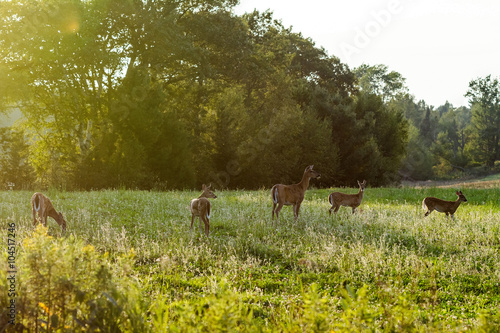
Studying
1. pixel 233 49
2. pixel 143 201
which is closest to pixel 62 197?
pixel 143 201

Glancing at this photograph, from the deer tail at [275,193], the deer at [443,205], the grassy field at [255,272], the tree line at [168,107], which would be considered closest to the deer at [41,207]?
the grassy field at [255,272]

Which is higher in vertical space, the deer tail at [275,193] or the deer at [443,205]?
the deer tail at [275,193]

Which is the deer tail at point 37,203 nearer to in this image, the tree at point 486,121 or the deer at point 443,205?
the deer at point 443,205

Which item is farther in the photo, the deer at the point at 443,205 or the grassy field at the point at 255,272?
the deer at the point at 443,205

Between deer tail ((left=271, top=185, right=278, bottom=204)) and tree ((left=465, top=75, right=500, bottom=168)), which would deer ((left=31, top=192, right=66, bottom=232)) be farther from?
tree ((left=465, top=75, right=500, bottom=168))

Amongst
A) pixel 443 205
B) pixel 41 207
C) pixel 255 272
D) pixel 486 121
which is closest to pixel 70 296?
pixel 255 272

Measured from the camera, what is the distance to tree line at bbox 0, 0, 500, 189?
30.5 m

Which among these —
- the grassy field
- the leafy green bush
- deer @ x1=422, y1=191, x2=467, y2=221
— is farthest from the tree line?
the leafy green bush

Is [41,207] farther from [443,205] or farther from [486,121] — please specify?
[486,121]

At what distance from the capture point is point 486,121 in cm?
9269

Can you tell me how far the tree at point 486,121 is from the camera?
294 feet

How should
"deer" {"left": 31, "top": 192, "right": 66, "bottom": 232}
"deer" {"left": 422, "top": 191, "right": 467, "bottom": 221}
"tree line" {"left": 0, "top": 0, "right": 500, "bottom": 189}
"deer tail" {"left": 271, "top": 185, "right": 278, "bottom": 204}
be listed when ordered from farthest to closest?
"tree line" {"left": 0, "top": 0, "right": 500, "bottom": 189} → "deer" {"left": 422, "top": 191, "right": 467, "bottom": 221} → "deer tail" {"left": 271, "top": 185, "right": 278, "bottom": 204} → "deer" {"left": 31, "top": 192, "right": 66, "bottom": 232}

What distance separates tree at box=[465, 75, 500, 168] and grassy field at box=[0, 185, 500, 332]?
84567 mm

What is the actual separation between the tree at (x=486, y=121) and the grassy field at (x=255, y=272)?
8457 cm
